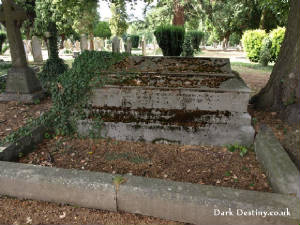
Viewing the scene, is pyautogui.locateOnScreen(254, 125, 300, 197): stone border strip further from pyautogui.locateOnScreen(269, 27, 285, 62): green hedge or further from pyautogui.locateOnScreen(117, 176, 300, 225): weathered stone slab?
pyautogui.locateOnScreen(269, 27, 285, 62): green hedge

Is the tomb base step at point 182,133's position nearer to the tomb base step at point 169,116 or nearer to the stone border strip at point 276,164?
the tomb base step at point 169,116

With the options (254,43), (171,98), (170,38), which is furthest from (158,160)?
(254,43)

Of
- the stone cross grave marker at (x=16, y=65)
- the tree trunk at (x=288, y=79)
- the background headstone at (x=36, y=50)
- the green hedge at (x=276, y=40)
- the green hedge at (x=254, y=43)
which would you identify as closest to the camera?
the tree trunk at (x=288, y=79)

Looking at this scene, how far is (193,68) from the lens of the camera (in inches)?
171

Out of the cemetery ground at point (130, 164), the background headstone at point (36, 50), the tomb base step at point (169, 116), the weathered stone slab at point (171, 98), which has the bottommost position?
the cemetery ground at point (130, 164)

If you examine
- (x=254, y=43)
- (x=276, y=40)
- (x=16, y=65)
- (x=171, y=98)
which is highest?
(x=276, y=40)

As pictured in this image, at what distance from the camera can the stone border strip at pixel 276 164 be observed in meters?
2.30

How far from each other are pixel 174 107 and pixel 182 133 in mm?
455

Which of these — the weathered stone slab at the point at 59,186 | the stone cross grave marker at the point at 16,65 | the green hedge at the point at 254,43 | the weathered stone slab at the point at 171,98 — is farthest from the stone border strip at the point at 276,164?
the green hedge at the point at 254,43

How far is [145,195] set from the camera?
2.21 m

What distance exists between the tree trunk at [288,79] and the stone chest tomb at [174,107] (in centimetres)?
83

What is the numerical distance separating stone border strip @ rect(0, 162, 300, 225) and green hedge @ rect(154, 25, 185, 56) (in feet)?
19.9

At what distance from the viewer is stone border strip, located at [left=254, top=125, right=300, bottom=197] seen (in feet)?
7.55

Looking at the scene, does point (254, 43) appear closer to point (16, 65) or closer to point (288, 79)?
point (288, 79)
